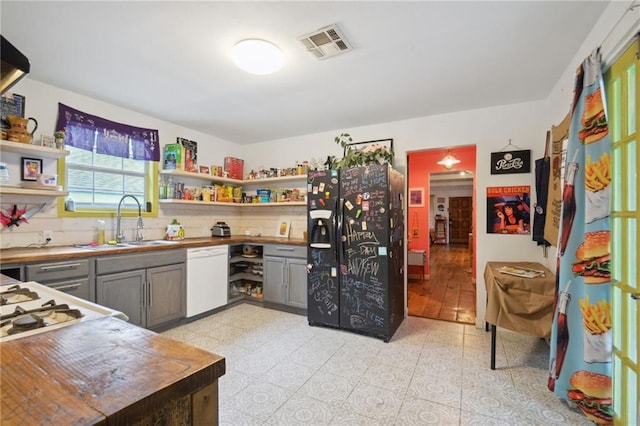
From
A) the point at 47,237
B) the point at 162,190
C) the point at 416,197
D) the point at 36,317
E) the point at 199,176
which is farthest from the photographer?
the point at 416,197

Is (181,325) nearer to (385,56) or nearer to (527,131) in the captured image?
(385,56)

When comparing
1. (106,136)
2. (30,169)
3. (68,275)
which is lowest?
(68,275)

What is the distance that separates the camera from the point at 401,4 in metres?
1.71

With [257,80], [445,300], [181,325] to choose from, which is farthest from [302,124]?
[445,300]

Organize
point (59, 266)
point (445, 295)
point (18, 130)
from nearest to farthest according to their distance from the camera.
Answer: point (59, 266), point (18, 130), point (445, 295)

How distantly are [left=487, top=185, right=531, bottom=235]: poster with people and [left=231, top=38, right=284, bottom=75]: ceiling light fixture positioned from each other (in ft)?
8.73

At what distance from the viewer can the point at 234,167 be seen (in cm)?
465

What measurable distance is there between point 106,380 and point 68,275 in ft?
8.00

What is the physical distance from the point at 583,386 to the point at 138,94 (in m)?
4.29

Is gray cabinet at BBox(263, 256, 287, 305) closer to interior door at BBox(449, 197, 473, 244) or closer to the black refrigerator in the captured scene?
the black refrigerator

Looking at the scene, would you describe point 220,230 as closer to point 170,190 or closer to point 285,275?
point 170,190

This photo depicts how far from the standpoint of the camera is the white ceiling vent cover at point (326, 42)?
6.40 feet

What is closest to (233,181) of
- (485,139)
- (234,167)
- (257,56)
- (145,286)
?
(234,167)

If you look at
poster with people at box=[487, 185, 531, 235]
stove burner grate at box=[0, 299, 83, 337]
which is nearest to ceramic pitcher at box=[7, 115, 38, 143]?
stove burner grate at box=[0, 299, 83, 337]
